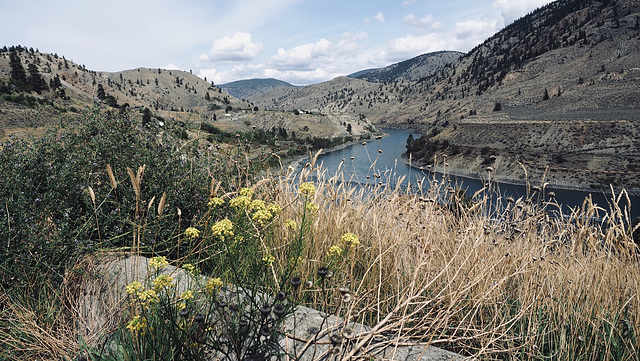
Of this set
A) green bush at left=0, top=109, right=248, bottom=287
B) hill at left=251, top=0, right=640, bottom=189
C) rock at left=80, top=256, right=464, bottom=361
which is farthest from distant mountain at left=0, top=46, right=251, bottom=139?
hill at left=251, top=0, right=640, bottom=189

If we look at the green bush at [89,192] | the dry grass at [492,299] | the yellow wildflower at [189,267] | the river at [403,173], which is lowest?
the river at [403,173]

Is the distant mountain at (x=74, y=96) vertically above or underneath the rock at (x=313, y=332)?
above

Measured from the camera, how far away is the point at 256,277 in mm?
1716

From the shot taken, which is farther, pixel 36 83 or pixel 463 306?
pixel 36 83

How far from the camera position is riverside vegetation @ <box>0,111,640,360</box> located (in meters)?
1.75

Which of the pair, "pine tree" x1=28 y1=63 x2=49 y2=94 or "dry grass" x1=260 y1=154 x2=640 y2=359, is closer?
"dry grass" x1=260 y1=154 x2=640 y2=359

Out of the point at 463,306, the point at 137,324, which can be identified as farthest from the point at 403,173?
the point at 137,324

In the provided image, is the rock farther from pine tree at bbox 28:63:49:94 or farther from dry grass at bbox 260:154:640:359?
pine tree at bbox 28:63:49:94

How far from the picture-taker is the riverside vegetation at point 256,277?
5.75 feet

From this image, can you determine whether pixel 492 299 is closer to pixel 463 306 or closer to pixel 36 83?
pixel 463 306

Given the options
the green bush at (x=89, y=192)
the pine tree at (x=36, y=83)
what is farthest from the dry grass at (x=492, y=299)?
the pine tree at (x=36, y=83)

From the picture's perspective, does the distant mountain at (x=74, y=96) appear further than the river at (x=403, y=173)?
No

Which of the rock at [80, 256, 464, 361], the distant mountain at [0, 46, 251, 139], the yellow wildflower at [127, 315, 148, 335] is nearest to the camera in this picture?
the yellow wildflower at [127, 315, 148, 335]

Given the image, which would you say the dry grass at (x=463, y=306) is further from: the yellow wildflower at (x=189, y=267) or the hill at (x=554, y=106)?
the hill at (x=554, y=106)
